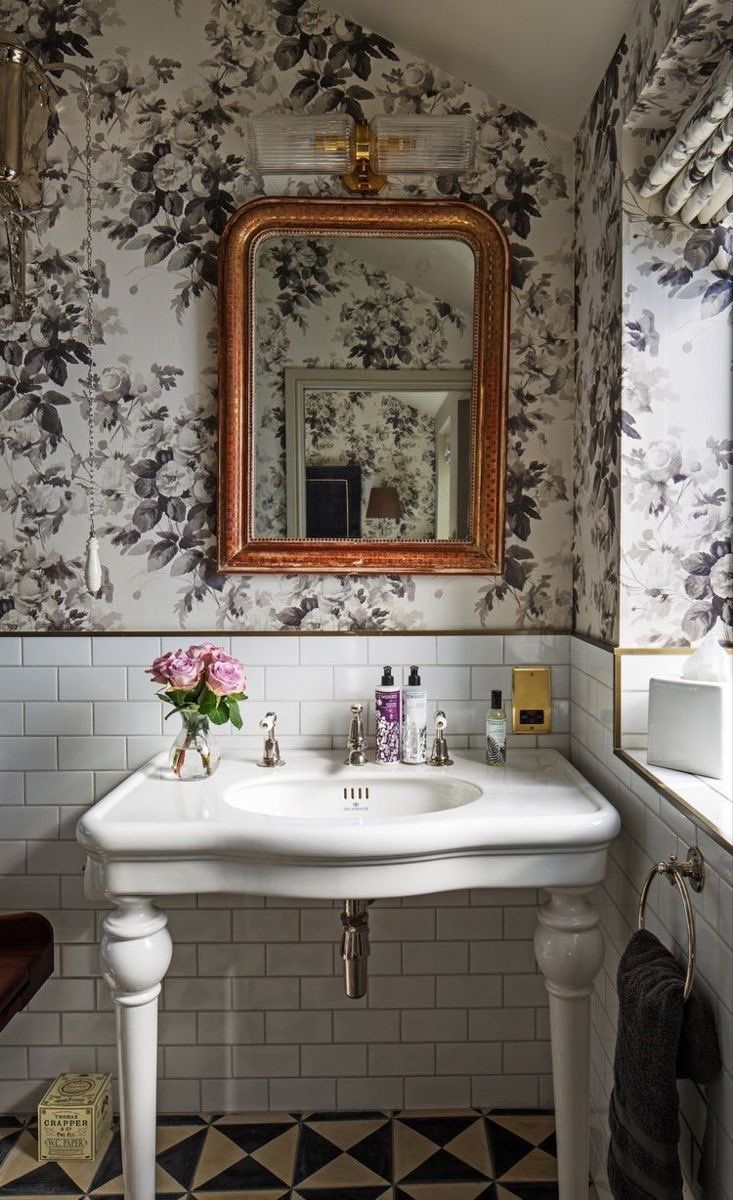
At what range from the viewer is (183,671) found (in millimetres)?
1850

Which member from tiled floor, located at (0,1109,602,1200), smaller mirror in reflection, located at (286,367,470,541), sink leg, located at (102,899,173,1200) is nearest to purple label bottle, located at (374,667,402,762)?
smaller mirror in reflection, located at (286,367,470,541)

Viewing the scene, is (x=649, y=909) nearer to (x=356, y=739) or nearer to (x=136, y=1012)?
(x=356, y=739)

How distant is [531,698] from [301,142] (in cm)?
133

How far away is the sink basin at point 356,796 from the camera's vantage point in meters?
1.88

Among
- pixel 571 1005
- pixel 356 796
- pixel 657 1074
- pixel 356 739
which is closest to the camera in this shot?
pixel 657 1074

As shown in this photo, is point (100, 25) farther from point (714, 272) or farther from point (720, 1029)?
point (720, 1029)

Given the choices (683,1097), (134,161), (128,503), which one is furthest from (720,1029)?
(134,161)

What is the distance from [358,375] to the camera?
80.8 inches

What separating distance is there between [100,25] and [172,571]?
1252 millimetres

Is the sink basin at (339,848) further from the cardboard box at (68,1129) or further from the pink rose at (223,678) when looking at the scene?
the cardboard box at (68,1129)

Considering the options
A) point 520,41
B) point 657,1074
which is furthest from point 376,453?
point 657,1074

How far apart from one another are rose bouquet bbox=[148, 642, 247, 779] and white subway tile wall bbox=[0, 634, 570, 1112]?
23 cm

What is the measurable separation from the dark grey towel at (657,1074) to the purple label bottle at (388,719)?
2.67 ft

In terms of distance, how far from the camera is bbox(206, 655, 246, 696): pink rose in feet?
6.07
